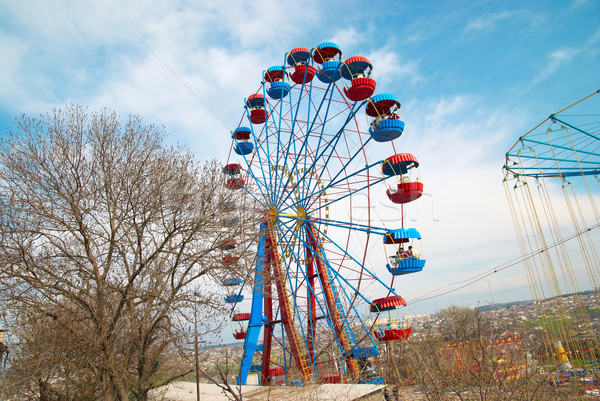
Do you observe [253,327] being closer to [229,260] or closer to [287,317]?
[287,317]

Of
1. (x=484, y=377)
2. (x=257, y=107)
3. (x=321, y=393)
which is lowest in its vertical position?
(x=321, y=393)

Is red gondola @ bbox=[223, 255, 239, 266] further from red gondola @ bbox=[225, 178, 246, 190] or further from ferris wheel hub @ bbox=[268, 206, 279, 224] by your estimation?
ferris wheel hub @ bbox=[268, 206, 279, 224]

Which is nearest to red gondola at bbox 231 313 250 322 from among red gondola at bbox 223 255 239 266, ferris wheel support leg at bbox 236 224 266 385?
ferris wheel support leg at bbox 236 224 266 385

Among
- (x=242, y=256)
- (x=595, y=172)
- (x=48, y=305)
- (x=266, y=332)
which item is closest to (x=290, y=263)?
(x=266, y=332)

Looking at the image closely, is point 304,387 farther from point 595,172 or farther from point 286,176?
point 595,172

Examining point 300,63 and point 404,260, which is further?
point 300,63

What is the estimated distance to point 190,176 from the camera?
1105 centimetres

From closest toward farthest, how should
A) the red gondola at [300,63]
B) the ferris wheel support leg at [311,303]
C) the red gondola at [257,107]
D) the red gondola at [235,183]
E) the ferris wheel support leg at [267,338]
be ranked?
1. the red gondola at [235,183]
2. the ferris wheel support leg at [311,303]
3. the ferris wheel support leg at [267,338]
4. the red gondola at [300,63]
5. the red gondola at [257,107]

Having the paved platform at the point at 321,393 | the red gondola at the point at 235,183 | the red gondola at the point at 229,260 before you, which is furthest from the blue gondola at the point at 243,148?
the paved platform at the point at 321,393

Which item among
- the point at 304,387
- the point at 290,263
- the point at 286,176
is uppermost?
the point at 286,176

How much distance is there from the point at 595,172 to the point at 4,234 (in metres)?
19.3

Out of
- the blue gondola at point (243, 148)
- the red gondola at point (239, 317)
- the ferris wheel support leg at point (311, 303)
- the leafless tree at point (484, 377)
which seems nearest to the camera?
the leafless tree at point (484, 377)

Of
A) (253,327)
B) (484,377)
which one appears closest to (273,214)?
(253,327)

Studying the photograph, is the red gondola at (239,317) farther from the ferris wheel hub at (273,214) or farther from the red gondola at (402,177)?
the red gondola at (402,177)
